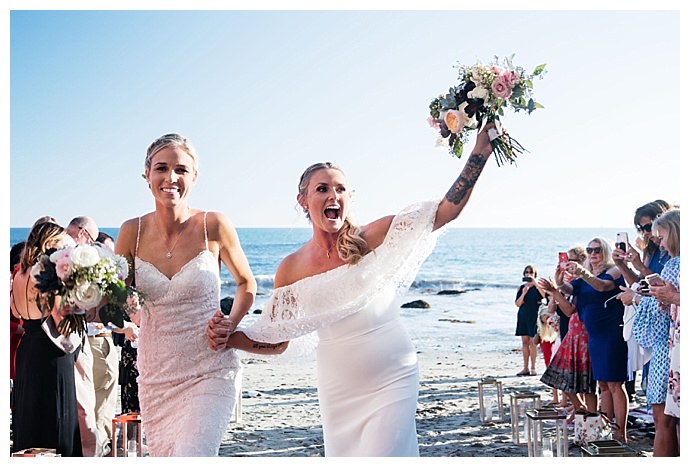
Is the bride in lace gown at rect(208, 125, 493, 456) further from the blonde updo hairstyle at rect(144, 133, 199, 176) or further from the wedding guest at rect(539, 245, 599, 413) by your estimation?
the wedding guest at rect(539, 245, 599, 413)

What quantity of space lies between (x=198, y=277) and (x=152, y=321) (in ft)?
1.26

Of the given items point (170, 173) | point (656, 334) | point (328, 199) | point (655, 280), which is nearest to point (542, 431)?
point (656, 334)

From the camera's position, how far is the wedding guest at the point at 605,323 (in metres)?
7.04

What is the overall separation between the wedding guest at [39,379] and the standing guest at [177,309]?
909mm

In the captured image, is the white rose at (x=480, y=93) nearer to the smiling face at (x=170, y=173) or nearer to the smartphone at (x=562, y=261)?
the smiling face at (x=170, y=173)

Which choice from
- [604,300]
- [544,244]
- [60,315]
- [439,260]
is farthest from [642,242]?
[544,244]

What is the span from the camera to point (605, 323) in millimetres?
7238

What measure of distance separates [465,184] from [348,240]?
0.75 m

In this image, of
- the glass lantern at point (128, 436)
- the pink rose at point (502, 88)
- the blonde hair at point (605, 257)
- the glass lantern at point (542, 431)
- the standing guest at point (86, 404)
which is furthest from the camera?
the blonde hair at point (605, 257)

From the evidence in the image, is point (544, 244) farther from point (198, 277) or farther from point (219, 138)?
point (198, 277)

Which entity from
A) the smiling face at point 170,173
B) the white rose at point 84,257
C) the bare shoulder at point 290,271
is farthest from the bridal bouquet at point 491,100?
the white rose at point 84,257

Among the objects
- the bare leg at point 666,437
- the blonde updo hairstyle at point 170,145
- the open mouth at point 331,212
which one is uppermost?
the blonde updo hairstyle at point 170,145

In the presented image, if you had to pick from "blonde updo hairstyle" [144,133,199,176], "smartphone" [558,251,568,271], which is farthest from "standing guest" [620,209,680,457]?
"blonde updo hairstyle" [144,133,199,176]

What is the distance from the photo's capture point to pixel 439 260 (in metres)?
53.3
